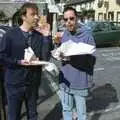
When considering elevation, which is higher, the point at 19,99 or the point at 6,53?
the point at 6,53

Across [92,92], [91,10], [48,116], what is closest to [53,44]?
[48,116]

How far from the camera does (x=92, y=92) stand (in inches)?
408

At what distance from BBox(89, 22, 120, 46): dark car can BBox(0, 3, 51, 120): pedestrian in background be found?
21161 millimetres

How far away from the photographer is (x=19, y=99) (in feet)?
18.2

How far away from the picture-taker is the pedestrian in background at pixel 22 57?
5363 millimetres

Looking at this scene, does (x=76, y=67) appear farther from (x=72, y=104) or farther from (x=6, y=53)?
(x=6, y=53)

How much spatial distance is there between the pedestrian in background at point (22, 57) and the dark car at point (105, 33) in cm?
2116

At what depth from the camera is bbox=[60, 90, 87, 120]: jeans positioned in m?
5.86

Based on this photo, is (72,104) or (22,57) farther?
(72,104)

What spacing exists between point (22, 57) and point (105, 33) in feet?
72.0

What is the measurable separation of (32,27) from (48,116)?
2.99 metres

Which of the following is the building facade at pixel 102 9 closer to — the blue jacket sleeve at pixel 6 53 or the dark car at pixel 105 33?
the dark car at pixel 105 33

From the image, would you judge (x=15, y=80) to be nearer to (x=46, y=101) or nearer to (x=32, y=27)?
(x=32, y=27)

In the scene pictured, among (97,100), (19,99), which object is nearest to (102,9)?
(97,100)
